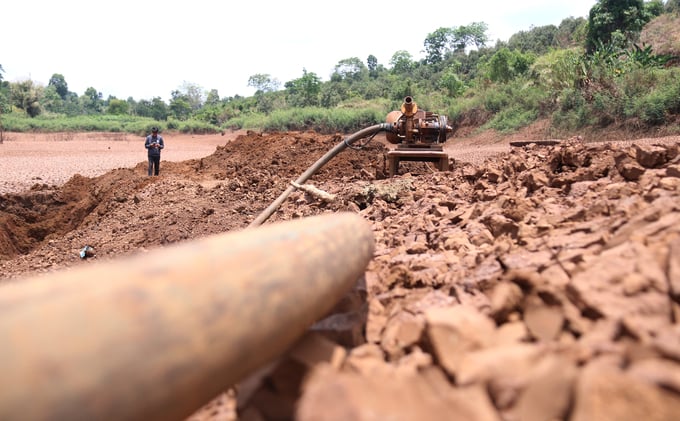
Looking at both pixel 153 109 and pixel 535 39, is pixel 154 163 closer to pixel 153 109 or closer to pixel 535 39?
pixel 535 39

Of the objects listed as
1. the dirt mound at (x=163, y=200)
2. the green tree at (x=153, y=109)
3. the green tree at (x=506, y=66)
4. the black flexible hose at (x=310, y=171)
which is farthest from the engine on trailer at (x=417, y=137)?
the green tree at (x=153, y=109)

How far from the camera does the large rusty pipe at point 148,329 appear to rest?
960 millimetres

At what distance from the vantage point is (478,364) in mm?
1327

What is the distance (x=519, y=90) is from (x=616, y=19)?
23.8 feet

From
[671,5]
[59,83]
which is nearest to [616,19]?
[671,5]

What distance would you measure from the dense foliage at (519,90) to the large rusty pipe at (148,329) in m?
14.1

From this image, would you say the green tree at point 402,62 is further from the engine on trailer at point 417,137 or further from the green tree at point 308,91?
the engine on trailer at point 417,137

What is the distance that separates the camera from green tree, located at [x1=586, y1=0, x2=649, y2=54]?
22344mm

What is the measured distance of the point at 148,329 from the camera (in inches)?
42.5

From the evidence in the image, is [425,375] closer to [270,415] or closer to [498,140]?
[270,415]

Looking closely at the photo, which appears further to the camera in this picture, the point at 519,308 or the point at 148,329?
the point at 519,308

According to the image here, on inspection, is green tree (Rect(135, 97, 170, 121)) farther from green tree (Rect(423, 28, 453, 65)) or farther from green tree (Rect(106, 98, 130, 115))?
green tree (Rect(423, 28, 453, 65))

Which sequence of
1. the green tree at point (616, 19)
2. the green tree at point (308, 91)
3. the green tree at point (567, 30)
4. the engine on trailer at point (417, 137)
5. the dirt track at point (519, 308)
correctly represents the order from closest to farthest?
1. the dirt track at point (519, 308)
2. the engine on trailer at point (417, 137)
3. the green tree at point (616, 19)
4. the green tree at point (567, 30)
5. the green tree at point (308, 91)

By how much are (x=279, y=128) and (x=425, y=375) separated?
27.6m
